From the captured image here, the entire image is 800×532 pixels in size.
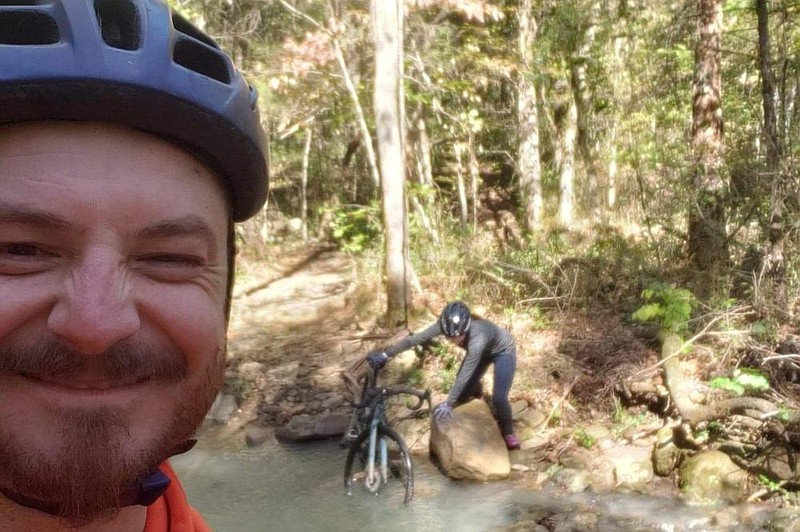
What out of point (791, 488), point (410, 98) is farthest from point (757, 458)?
point (410, 98)

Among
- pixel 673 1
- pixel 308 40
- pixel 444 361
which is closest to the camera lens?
pixel 444 361

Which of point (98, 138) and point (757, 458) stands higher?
point (98, 138)

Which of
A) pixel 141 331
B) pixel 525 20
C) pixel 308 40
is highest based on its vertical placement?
pixel 525 20

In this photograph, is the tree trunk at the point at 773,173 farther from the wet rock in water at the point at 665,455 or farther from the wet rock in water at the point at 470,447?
the wet rock in water at the point at 470,447

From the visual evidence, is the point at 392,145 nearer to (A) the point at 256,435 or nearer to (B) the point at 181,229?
(A) the point at 256,435

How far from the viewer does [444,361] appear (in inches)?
312

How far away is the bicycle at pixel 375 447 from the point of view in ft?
18.5

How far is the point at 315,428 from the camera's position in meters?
7.08

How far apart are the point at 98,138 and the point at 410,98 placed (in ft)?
31.3

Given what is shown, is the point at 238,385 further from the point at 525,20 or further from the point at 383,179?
the point at 525,20

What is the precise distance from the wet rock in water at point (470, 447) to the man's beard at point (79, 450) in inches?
209

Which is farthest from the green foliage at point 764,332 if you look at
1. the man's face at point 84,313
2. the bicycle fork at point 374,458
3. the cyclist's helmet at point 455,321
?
the man's face at point 84,313

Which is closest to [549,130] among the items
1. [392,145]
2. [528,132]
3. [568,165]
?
[568,165]

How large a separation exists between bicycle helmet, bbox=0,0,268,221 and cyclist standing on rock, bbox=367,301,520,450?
4.91m
